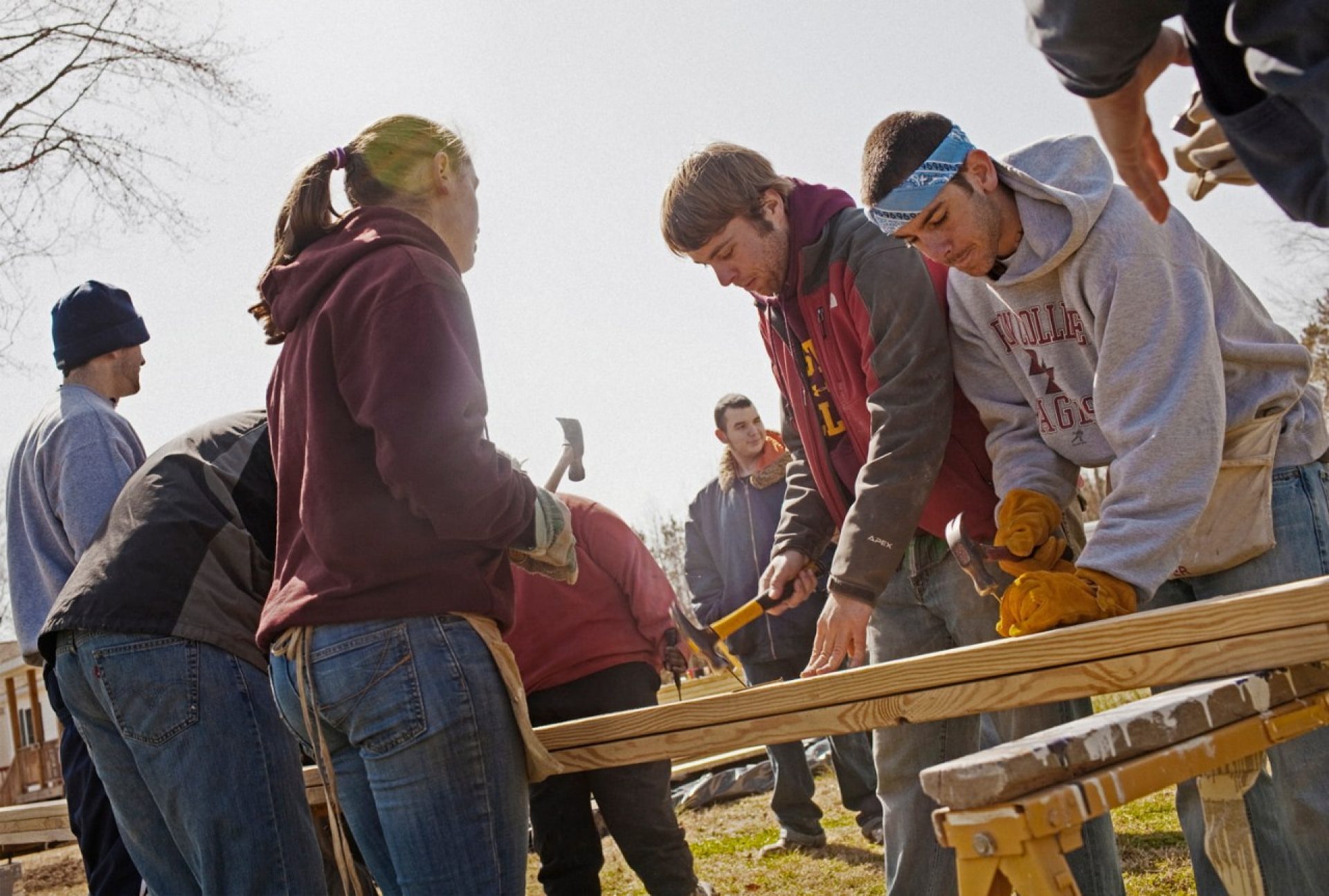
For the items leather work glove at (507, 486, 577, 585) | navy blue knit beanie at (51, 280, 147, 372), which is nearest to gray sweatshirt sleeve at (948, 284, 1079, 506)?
leather work glove at (507, 486, 577, 585)

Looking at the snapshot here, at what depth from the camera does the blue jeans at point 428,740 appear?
7.02ft

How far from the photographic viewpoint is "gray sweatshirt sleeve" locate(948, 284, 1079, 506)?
2.94 m

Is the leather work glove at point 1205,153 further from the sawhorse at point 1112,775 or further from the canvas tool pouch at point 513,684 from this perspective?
the canvas tool pouch at point 513,684

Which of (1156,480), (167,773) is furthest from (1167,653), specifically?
(167,773)

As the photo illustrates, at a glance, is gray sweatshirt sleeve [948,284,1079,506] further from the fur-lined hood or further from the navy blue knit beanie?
the fur-lined hood

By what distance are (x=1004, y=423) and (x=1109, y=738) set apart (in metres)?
1.45

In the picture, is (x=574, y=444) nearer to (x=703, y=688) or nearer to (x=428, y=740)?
(x=428, y=740)

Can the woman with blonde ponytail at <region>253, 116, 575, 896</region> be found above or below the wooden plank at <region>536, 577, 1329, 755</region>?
above

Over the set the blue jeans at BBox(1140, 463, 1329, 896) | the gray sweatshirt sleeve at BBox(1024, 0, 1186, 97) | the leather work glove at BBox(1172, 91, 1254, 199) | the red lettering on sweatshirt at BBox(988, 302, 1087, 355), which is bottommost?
the blue jeans at BBox(1140, 463, 1329, 896)

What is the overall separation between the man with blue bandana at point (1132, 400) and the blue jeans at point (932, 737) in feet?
0.84

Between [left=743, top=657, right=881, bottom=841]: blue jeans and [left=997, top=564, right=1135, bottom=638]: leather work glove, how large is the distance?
11.7ft

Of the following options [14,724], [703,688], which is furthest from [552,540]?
[14,724]

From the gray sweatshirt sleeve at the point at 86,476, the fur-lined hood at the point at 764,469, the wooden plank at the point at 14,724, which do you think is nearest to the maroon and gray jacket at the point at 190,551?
the gray sweatshirt sleeve at the point at 86,476

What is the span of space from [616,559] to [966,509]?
1970 mm
